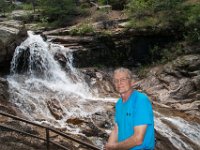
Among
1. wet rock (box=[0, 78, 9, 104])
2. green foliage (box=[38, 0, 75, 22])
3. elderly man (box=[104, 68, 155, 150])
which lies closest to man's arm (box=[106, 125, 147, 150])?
elderly man (box=[104, 68, 155, 150])

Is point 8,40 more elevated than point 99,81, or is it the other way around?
point 8,40

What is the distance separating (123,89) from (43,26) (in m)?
19.8

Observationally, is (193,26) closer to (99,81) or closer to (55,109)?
(99,81)

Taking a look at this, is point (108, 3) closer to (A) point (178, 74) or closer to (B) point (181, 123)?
(A) point (178, 74)

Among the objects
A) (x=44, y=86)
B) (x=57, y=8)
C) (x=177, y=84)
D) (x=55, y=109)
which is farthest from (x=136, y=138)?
(x=57, y=8)

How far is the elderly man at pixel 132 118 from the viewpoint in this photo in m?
3.66

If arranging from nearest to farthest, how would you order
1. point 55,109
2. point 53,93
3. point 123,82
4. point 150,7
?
point 123,82 < point 55,109 < point 53,93 < point 150,7

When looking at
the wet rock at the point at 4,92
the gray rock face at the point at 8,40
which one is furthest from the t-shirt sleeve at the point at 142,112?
the gray rock face at the point at 8,40

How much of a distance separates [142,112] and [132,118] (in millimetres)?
127

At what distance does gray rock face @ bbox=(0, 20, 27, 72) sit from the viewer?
17703 millimetres

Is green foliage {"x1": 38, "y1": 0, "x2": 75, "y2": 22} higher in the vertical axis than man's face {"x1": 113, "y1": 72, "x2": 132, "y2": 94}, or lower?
higher

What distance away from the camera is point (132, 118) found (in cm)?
372

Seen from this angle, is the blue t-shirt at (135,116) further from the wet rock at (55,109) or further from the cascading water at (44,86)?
the wet rock at (55,109)

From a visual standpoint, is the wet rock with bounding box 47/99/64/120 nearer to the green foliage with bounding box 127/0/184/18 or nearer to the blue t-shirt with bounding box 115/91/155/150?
the green foliage with bounding box 127/0/184/18
